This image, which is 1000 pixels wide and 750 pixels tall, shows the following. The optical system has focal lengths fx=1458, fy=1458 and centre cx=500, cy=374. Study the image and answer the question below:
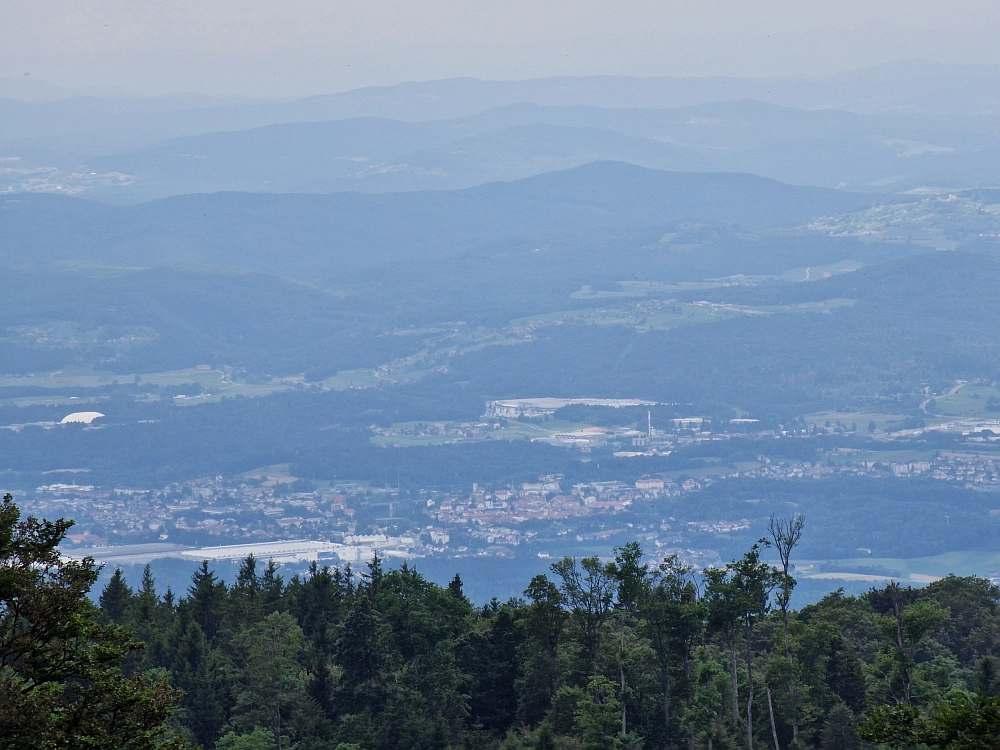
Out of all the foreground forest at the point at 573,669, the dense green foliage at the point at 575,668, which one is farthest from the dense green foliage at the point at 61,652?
the dense green foliage at the point at 575,668

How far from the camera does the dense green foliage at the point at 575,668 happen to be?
35531 millimetres

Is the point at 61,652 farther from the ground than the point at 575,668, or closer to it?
farther from the ground

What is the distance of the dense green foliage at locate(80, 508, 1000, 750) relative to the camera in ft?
117

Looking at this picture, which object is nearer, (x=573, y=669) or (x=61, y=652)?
(x=61, y=652)

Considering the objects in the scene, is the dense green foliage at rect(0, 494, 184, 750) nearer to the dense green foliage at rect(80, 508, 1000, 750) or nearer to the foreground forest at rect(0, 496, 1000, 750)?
the foreground forest at rect(0, 496, 1000, 750)

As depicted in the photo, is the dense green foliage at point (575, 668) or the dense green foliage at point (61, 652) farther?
the dense green foliage at point (575, 668)

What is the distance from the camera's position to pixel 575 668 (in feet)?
127

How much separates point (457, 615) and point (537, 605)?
393cm

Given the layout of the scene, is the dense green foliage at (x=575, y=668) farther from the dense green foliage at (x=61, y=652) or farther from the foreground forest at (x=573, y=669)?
the dense green foliage at (x=61, y=652)

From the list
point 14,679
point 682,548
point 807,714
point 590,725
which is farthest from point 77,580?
point 682,548

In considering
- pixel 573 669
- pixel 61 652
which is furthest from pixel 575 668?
pixel 61 652

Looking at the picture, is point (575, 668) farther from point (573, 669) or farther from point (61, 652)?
point (61, 652)

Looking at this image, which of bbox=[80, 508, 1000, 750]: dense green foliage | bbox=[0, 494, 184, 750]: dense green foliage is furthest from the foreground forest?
bbox=[0, 494, 184, 750]: dense green foliage

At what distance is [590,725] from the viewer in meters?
34.2
